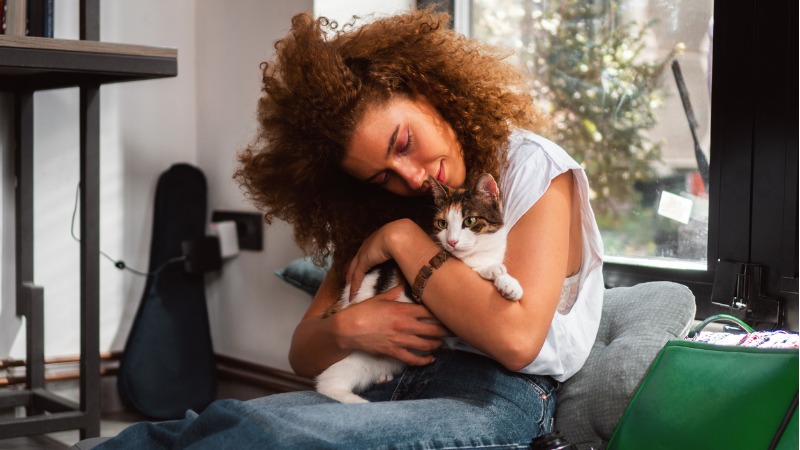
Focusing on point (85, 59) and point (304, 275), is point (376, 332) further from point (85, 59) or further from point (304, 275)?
point (85, 59)

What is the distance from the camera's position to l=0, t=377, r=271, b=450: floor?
2.27 meters

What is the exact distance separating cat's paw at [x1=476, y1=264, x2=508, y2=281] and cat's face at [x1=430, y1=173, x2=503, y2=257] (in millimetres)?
70

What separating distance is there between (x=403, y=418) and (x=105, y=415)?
1647mm

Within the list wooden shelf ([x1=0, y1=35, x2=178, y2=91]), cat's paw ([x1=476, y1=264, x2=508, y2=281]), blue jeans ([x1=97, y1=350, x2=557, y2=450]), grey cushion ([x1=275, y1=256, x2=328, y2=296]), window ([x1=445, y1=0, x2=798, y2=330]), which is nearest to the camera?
blue jeans ([x1=97, y1=350, x2=557, y2=450])

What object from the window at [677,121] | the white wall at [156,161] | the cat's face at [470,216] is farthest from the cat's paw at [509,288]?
the white wall at [156,161]

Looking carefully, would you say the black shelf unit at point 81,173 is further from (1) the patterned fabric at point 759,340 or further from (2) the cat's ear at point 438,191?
(1) the patterned fabric at point 759,340

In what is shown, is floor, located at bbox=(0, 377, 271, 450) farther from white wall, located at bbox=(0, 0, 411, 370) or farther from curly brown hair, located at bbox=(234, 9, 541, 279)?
curly brown hair, located at bbox=(234, 9, 541, 279)

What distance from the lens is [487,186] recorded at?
1306mm

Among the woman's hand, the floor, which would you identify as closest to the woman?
the woman's hand

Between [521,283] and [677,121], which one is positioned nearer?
[521,283]

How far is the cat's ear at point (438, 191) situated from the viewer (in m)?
1.34

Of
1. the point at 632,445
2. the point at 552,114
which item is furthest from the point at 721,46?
the point at 632,445

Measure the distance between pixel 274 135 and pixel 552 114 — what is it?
0.83 meters

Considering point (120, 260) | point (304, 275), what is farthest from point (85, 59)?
point (120, 260)
